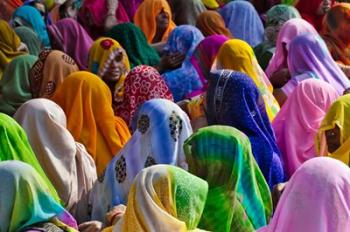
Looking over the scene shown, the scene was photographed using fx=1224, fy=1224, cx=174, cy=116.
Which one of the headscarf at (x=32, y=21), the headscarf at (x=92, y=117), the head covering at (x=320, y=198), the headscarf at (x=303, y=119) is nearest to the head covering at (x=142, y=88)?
the headscarf at (x=92, y=117)

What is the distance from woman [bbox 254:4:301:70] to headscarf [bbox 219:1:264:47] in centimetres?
49

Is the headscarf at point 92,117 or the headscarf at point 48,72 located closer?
the headscarf at point 92,117

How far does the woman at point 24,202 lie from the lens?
4.79 metres

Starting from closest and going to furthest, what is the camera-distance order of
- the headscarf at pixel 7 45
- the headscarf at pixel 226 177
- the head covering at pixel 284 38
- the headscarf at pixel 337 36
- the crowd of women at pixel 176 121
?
the crowd of women at pixel 176 121, the headscarf at pixel 226 177, the head covering at pixel 284 38, the headscarf at pixel 337 36, the headscarf at pixel 7 45

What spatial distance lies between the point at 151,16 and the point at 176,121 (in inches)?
171

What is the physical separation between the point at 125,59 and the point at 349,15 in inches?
73.0

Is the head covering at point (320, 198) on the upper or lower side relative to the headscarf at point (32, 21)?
upper

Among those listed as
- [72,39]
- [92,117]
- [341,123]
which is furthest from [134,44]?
[341,123]

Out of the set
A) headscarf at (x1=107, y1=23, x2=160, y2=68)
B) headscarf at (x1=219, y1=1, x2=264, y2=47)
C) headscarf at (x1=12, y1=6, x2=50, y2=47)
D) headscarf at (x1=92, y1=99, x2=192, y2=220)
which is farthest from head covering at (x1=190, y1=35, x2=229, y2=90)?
headscarf at (x1=12, y1=6, x2=50, y2=47)

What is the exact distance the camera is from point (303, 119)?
702 cm

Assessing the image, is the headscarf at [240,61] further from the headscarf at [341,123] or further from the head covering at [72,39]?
the head covering at [72,39]

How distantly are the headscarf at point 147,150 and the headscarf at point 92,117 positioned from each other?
0.70 meters

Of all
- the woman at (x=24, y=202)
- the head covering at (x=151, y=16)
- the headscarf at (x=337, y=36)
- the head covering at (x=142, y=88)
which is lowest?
the head covering at (x=151, y=16)

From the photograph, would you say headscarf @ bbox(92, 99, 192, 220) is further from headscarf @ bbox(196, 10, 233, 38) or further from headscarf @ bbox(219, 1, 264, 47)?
headscarf @ bbox(219, 1, 264, 47)
